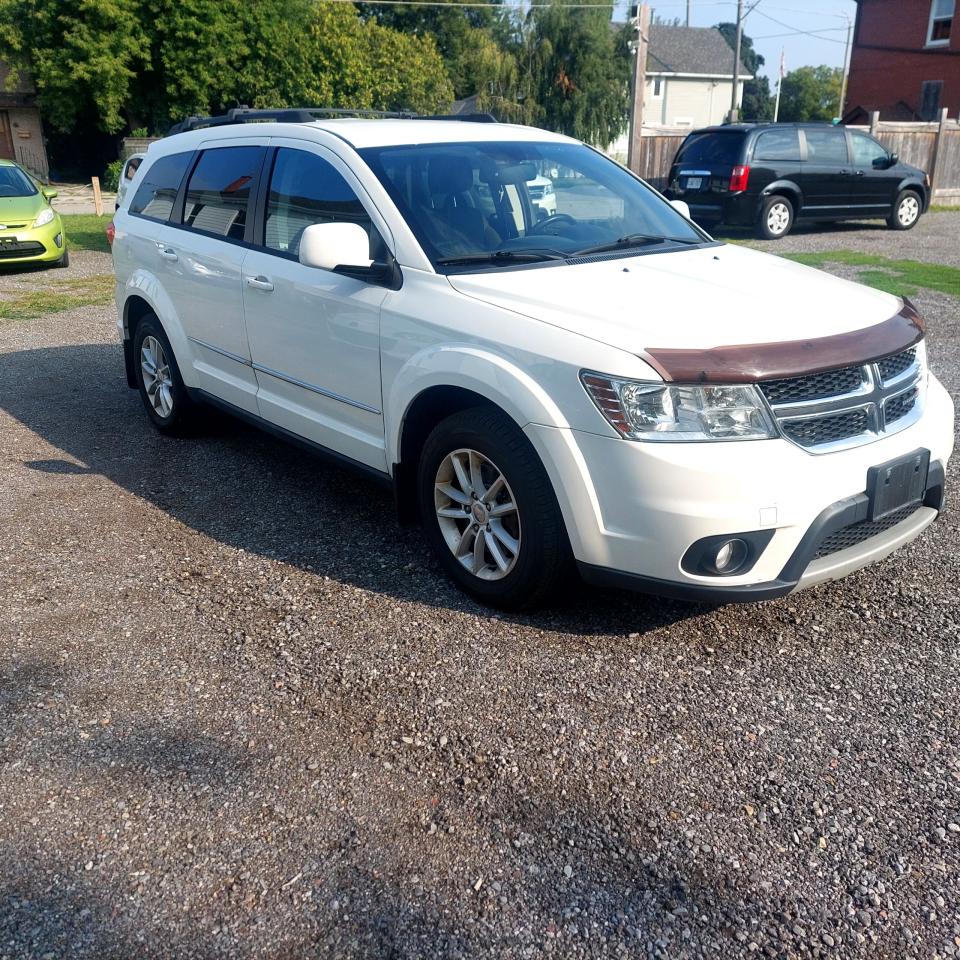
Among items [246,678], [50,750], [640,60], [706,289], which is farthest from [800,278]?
[640,60]

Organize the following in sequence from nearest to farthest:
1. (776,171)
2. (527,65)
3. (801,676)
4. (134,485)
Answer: (801,676) < (134,485) < (776,171) < (527,65)

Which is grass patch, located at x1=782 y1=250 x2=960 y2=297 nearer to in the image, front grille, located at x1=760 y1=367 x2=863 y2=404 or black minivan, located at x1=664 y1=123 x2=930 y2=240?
black minivan, located at x1=664 y1=123 x2=930 y2=240

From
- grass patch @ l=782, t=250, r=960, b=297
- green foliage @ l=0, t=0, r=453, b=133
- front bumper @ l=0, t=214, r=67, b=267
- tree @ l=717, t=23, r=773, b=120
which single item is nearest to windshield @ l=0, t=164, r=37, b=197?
front bumper @ l=0, t=214, r=67, b=267

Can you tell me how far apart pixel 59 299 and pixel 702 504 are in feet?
34.4

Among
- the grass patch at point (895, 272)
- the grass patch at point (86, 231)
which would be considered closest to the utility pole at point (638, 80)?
the grass patch at point (895, 272)

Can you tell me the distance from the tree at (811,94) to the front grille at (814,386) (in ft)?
239

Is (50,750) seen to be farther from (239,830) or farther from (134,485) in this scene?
(134,485)

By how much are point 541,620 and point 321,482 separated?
2.09 metres

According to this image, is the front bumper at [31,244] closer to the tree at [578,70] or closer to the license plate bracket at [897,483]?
the license plate bracket at [897,483]

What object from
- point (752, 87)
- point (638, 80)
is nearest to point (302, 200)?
point (638, 80)

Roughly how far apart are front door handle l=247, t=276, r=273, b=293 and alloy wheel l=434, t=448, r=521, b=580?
4.75 feet

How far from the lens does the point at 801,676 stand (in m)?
3.64

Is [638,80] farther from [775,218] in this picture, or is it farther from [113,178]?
[113,178]

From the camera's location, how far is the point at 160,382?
6434 millimetres
